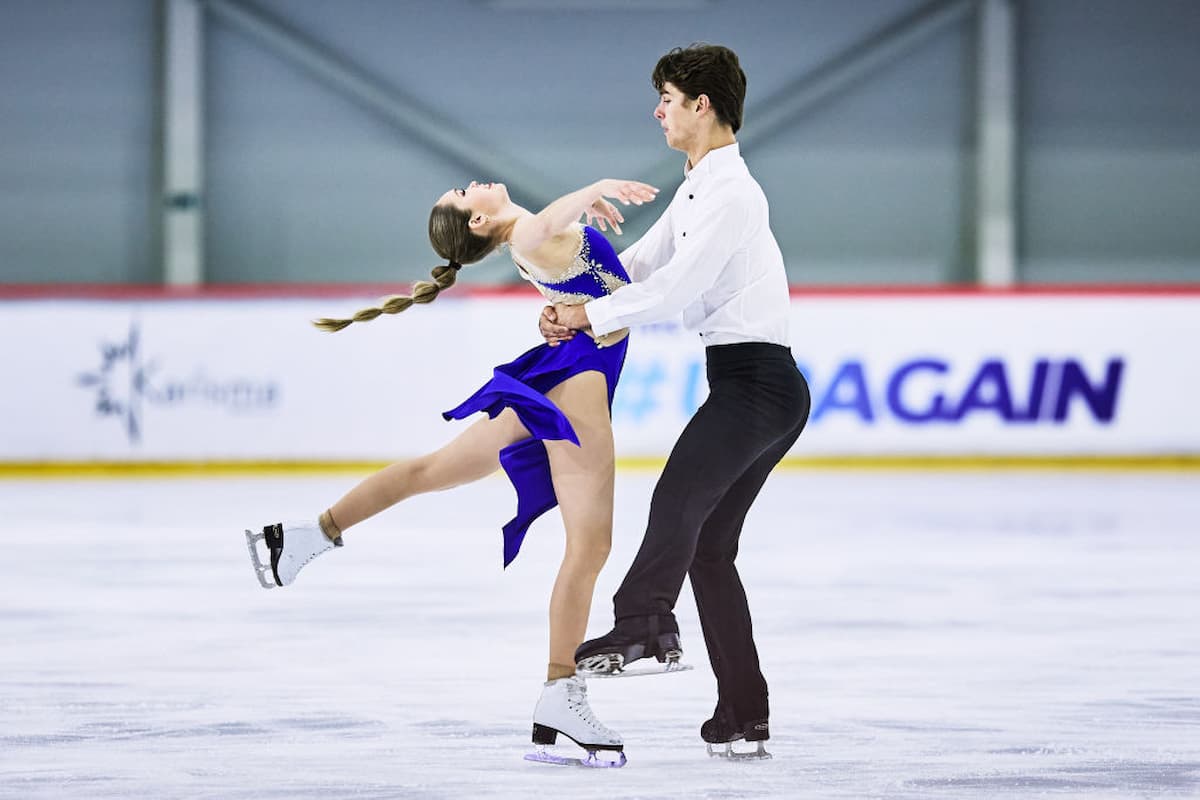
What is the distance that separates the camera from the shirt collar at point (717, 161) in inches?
142

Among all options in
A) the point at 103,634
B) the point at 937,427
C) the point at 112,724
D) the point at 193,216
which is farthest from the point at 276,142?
the point at 112,724

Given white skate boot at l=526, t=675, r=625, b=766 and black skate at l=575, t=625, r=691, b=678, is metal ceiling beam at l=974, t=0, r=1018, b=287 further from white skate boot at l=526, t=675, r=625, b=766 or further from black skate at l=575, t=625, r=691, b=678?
black skate at l=575, t=625, r=691, b=678

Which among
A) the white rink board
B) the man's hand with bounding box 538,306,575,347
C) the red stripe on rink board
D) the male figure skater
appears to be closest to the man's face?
the male figure skater

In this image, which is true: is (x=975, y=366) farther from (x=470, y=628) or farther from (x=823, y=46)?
(x=470, y=628)

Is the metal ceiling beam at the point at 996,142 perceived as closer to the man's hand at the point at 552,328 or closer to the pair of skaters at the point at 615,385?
the pair of skaters at the point at 615,385

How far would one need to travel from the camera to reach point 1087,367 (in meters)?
11.9

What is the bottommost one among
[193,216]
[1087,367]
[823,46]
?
[1087,367]

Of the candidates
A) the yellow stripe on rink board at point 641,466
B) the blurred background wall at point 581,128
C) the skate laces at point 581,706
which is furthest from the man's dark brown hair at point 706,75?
the blurred background wall at point 581,128

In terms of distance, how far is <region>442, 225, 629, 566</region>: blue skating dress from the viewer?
12.4 feet

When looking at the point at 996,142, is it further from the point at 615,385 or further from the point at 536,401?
the point at 536,401

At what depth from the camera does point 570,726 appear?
12.4 feet

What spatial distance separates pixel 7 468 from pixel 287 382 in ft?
5.82

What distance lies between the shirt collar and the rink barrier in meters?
7.94

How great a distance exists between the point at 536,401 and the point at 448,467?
320 mm
